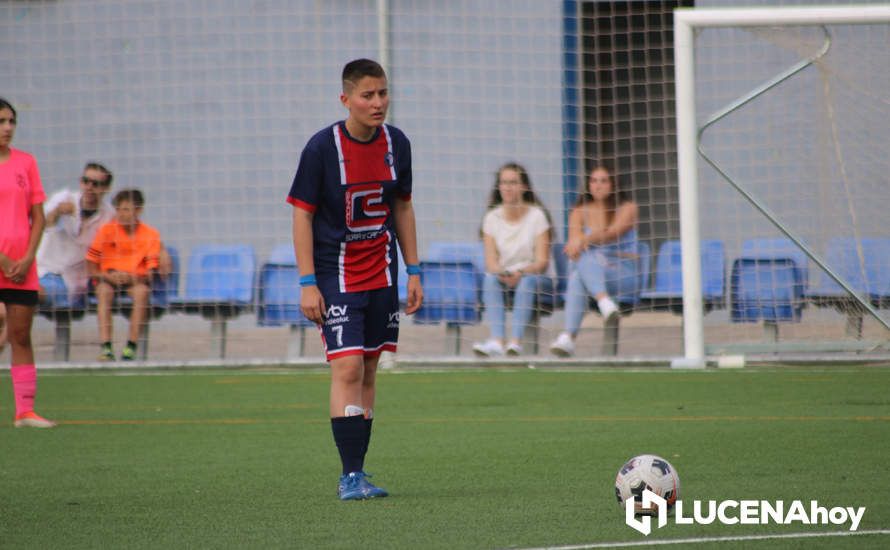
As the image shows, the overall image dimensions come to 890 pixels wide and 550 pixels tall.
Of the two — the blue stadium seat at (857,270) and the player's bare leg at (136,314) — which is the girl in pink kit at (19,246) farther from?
the blue stadium seat at (857,270)

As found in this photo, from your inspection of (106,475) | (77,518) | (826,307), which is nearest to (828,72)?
(826,307)

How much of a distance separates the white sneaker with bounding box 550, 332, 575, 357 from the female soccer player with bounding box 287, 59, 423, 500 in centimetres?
683

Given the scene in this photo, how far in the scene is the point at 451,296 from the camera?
1351 cm

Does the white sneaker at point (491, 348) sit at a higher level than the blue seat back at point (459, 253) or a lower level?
lower

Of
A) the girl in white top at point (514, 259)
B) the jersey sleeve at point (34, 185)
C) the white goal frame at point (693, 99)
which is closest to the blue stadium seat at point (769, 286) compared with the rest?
the white goal frame at point (693, 99)

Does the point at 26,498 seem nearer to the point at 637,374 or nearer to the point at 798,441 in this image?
the point at 798,441

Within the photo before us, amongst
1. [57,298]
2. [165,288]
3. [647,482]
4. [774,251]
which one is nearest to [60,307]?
[57,298]

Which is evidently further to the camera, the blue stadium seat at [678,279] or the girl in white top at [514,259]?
the girl in white top at [514,259]

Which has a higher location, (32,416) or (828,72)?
(828,72)

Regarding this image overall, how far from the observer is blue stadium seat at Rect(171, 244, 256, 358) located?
1393cm

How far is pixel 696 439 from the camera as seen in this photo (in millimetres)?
7566

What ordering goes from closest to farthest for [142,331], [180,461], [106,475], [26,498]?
[26,498], [106,475], [180,461], [142,331]

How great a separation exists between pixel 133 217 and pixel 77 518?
8.69 meters

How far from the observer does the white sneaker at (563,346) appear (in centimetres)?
1291
